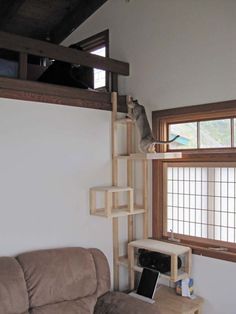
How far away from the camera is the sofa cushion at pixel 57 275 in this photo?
8.93ft

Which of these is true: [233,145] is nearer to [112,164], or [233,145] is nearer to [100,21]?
[112,164]

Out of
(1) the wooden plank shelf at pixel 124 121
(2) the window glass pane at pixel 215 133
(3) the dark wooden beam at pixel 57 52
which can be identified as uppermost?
(3) the dark wooden beam at pixel 57 52

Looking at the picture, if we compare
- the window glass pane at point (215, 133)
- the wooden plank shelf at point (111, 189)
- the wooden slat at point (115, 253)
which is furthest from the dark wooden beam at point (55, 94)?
the wooden slat at point (115, 253)

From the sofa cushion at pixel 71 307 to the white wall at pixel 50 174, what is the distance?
51 centimetres

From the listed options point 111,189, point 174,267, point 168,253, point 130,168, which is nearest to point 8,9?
point 130,168

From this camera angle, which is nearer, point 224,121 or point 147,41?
point 224,121

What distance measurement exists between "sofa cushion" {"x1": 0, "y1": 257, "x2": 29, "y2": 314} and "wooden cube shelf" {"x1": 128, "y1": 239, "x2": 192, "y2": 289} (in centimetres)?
115

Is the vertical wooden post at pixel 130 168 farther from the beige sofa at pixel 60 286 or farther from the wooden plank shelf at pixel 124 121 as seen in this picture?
the beige sofa at pixel 60 286

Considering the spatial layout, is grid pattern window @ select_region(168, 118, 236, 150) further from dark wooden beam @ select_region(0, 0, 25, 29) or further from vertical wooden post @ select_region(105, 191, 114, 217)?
dark wooden beam @ select_region(0, 0, 25, 29)

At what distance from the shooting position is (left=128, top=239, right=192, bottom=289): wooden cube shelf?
3084 mm

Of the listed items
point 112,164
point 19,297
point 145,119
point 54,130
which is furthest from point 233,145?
point 19,297

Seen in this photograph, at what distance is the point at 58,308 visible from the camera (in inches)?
108

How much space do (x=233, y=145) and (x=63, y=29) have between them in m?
2.76

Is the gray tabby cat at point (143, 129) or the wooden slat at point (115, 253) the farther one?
the wooden slat at point (115, 253)
